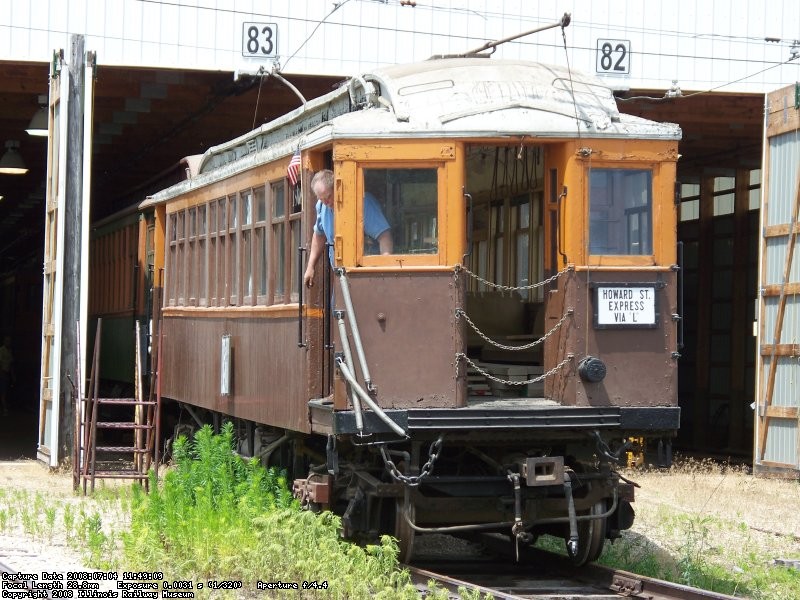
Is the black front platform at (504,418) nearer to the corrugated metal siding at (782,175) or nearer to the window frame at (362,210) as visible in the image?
the window frame at (362,210)

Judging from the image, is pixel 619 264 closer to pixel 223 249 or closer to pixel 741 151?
pixel 223 249

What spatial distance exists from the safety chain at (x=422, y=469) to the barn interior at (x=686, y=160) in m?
9.28

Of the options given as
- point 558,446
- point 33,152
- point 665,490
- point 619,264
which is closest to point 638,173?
point 619,264

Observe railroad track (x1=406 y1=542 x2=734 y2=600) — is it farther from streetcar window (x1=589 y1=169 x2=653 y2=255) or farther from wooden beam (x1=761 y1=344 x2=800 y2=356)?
wooden beam (x1=761 y1=344 x2=800 y2=356)

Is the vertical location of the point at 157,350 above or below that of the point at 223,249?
below

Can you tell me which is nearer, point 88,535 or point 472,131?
point 472,131

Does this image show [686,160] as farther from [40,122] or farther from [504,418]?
[504,418]

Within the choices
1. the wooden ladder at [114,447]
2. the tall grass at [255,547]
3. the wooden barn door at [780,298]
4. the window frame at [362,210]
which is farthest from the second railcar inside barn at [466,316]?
the wooden barn door at [780,298]

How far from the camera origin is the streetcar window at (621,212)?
9.48 m

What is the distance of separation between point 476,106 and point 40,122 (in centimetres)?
1167

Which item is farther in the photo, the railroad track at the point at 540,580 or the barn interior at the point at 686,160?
the barn interior at the point at 686,160

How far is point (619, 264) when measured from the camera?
947 centimetres

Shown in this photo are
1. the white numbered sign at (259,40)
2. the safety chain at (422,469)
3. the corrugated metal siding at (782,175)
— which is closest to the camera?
the safety chain at (422,469)

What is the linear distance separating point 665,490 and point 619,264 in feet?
21.2
